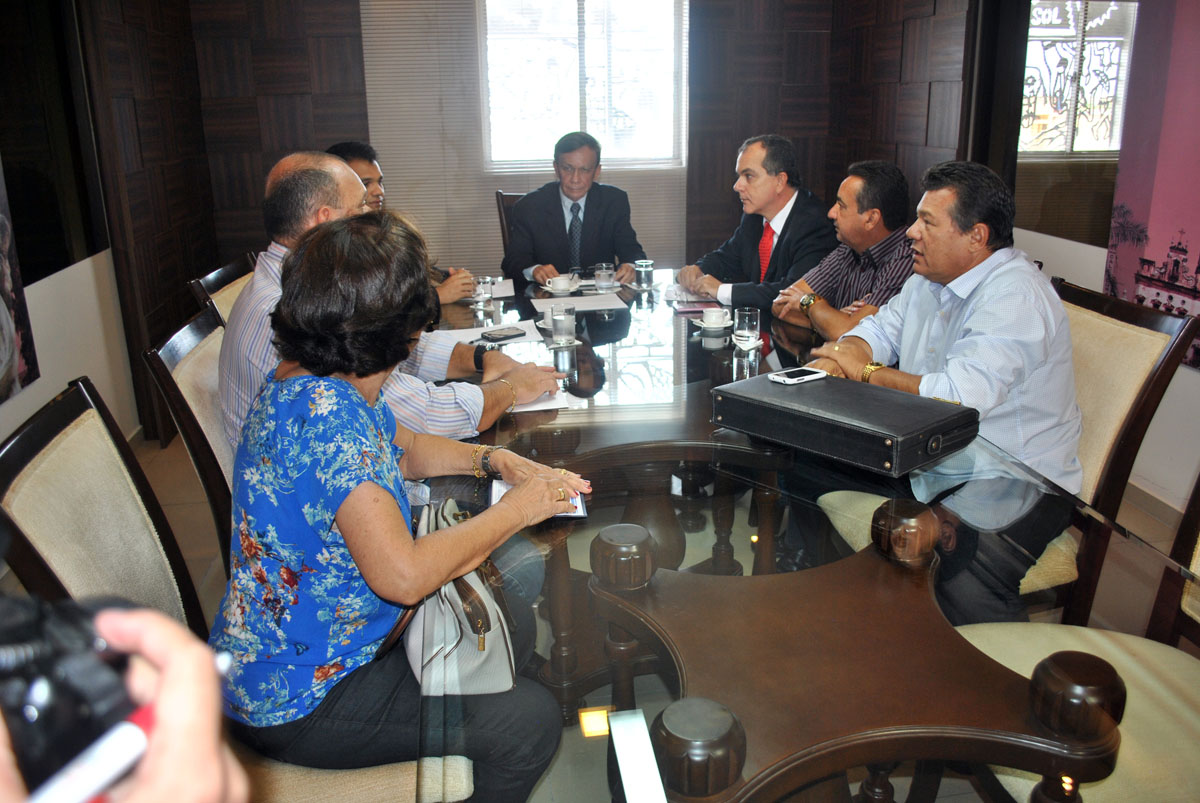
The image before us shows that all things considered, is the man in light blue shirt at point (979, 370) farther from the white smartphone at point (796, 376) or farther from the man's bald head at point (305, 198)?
the man's bald head at point (305, 198)

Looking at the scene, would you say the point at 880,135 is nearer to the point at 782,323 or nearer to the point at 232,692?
the point at 782,323

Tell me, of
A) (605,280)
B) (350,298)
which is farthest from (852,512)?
(605,280)

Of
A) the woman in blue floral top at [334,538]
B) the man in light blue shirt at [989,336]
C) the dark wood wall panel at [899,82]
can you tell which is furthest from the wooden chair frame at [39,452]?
the dark wood wall panel at [899,82]

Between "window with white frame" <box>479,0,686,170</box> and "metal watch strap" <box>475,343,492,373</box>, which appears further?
"window with white frame" <box>479,0,686,170</box>

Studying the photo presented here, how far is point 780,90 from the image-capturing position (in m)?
5.52

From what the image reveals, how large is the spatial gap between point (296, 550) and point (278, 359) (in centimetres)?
Result: 60

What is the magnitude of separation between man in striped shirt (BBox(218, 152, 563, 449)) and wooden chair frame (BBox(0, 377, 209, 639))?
380mm

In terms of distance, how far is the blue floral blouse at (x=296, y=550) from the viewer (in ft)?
3.90

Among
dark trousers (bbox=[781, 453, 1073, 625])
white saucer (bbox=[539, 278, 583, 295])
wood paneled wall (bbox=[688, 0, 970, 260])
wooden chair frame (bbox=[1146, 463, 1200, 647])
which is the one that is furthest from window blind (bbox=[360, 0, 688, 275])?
wooden chair frame (bbox=[1146, 463, 1200, 647])

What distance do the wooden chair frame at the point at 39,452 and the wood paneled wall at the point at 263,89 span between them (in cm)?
425

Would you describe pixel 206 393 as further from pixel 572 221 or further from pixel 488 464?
pixel 572 221

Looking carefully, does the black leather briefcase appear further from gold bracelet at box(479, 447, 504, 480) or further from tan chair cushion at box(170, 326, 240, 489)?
tan chair cushion at box(170, 326, 240, 489)

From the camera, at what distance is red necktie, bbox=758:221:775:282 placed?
3490mm

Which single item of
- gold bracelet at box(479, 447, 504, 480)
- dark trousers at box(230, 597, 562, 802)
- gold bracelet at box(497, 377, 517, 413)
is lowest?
dark trousers at box(230, 597, 562, 802)
